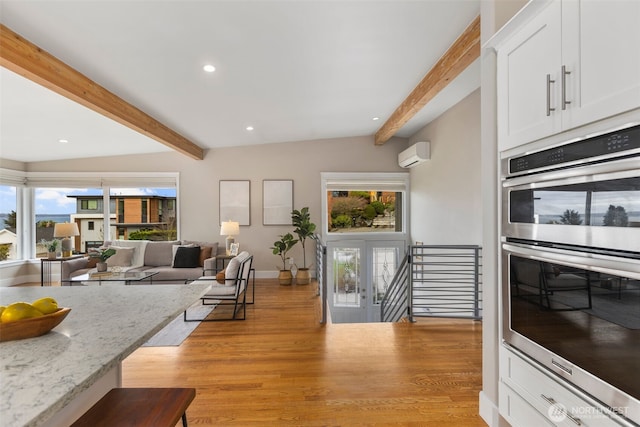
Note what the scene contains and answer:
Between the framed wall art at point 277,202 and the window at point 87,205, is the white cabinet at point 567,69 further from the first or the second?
the window at point 87,205

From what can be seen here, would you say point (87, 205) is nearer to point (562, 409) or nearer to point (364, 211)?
point (364, 211)

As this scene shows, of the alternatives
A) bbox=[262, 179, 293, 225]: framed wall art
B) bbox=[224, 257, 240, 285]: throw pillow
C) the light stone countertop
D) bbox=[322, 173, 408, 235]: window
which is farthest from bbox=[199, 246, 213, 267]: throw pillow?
Answer: the light stone countertop

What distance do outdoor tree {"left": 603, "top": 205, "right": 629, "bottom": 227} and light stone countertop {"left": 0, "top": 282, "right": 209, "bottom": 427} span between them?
167 centimetres

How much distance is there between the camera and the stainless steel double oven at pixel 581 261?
40.6 inches

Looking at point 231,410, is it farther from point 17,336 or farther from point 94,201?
point 94,201

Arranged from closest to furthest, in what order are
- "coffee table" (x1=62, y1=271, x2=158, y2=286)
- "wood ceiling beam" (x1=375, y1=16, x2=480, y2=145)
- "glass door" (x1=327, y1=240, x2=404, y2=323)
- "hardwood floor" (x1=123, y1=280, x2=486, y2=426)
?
"hardwood floor" (x1=123, y1=280, x2=486, y2=426) < "wood ceiling beam" (x1=375, y1=16, x2=480, y2=145) < "coffee table" (x1=62, y1=271, x2=158, y2=286) < "glass door" (x1=327, y1=240, x2=404, y2=323)

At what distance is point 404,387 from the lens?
2.26 meters

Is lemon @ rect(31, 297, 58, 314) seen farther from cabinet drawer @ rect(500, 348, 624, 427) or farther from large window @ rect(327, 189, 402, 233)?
large window @ rect(327, 189, 402, 233)

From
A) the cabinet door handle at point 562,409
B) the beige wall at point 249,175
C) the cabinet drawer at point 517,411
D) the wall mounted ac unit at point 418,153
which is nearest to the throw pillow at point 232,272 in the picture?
the beige wall at point 249,175

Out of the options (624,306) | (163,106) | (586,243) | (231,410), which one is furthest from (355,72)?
(231,410)

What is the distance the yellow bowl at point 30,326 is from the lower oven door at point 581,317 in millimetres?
1902

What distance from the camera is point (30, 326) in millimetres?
969

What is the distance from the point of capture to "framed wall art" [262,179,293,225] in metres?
6.29

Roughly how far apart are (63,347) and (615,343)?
6.07ft
